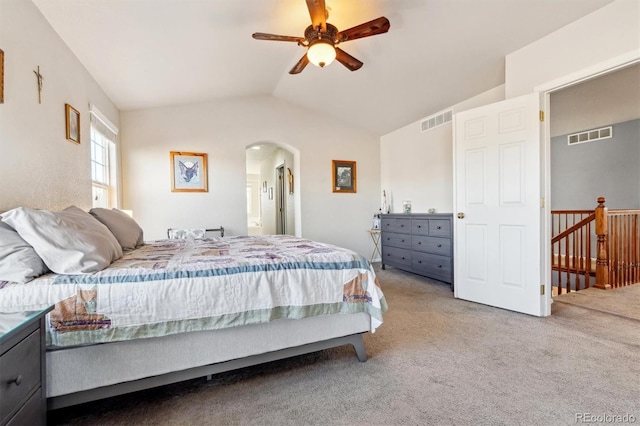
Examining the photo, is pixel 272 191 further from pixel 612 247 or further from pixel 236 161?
pixel 612 247

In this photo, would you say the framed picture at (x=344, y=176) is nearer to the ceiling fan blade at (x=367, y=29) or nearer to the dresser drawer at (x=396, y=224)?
the dresser drawer at (x=396, y=224)

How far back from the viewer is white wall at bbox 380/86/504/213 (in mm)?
4027

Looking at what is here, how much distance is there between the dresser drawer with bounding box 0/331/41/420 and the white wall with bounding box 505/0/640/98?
12.3ft

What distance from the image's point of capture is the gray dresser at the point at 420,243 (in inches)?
140

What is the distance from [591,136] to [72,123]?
295 inches

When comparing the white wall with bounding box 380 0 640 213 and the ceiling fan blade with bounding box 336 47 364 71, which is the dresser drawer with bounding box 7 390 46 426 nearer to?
the ceiling fan blade with bounding box 336 47 364 71

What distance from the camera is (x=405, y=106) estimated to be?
423 cm

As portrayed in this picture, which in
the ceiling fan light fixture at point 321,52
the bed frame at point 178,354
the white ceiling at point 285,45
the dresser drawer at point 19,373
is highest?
the white ceiling at point 285,45

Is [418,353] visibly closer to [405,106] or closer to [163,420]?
[163,420]

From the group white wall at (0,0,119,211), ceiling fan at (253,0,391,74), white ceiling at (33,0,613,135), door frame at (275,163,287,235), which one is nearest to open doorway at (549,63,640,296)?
white ceiling at (33,0,613,135)

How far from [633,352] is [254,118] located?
4.78m

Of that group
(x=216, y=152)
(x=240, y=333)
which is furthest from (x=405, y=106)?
(x=240, y=333)

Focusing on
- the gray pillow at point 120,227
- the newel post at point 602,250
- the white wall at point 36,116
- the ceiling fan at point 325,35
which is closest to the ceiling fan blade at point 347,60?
the ceiling fan at point 325,35

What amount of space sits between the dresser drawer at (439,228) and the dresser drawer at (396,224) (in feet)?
1.44
